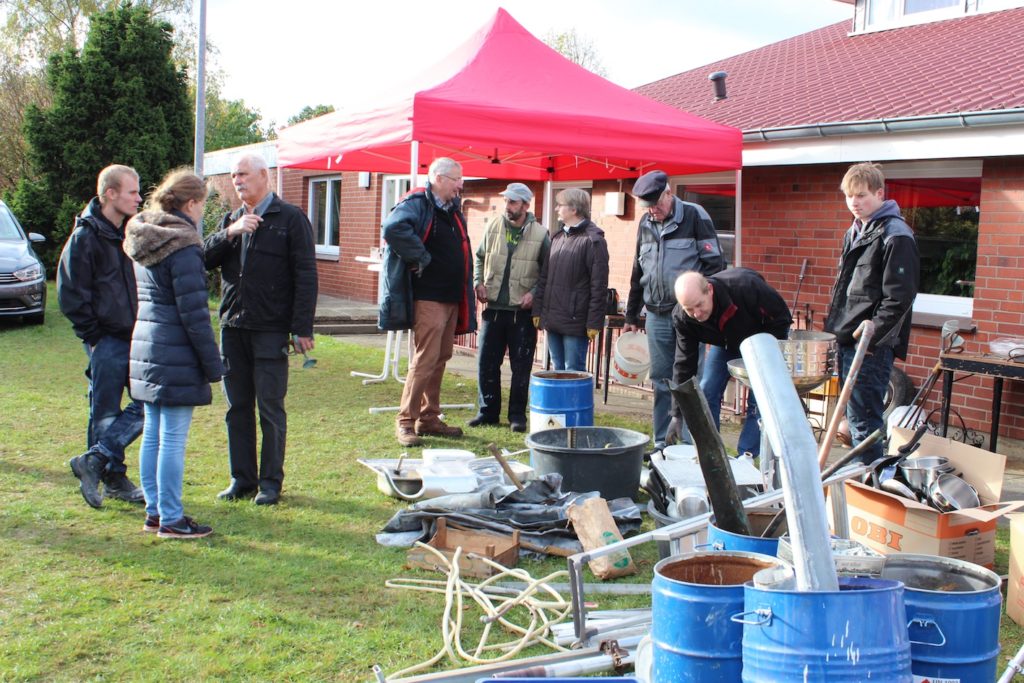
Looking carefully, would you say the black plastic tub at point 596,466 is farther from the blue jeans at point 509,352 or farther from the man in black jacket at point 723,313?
the blue jeans at point 509,352

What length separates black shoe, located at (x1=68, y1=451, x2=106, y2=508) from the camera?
5211mm

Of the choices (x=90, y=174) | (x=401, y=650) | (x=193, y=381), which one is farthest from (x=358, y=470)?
(x=90, y=174)

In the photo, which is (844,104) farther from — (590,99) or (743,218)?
(590,99)

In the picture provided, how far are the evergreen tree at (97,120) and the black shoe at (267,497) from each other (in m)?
16.6

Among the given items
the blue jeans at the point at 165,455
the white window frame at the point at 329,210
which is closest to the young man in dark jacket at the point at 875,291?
the blue jeans at the point at 165,455

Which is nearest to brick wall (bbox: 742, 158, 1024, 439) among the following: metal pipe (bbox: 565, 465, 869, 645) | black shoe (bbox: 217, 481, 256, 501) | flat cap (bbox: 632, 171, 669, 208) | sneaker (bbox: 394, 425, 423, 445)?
flat cap (bbox: 632, 171, 669, 208)

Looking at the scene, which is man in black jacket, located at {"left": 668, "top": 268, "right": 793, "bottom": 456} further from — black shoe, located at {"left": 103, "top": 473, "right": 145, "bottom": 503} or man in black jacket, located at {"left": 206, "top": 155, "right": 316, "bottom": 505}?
black shoe, located at {"left": 103, "top": 473, "right": 145, "bottom": 503}

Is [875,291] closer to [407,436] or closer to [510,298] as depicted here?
[510,298]

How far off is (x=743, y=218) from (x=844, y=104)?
1.43m

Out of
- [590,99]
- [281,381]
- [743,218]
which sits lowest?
[281,381]

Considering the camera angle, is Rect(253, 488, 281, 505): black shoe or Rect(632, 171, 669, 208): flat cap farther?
Rect(632, 171, 669, 208): flat cap

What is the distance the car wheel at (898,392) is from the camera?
7770 mm

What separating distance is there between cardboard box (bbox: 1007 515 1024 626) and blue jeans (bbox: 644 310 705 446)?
2762mm

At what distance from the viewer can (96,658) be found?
3.51 metres
